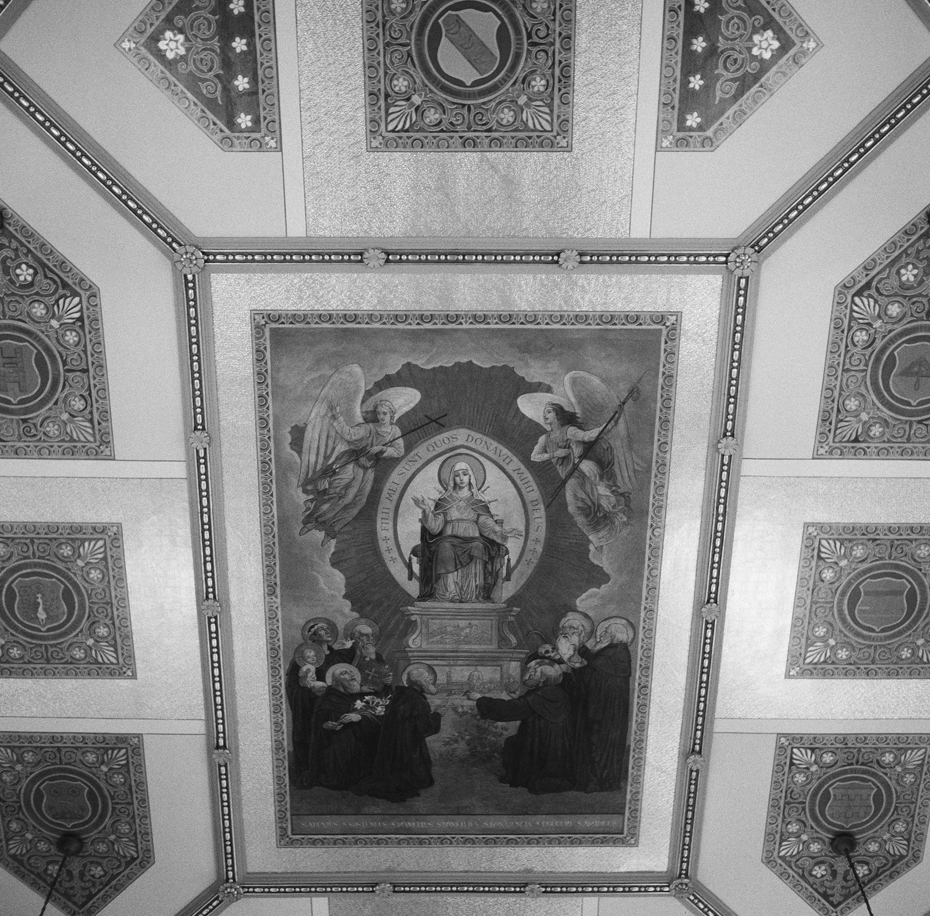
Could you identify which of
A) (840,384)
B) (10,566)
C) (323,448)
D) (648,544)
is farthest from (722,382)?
(10,566)

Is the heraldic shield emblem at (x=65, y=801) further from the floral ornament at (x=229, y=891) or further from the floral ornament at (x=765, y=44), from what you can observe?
the floral ornament at (x=765, y=44)

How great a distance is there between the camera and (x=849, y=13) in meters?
6.27

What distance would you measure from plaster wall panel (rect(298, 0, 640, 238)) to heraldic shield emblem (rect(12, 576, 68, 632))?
11.4 feet

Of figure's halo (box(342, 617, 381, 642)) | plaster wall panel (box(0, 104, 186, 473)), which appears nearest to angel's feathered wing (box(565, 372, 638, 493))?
figure's halo (box(342, 617, 381, 642))

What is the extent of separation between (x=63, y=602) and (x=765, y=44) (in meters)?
6.45

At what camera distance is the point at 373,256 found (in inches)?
266

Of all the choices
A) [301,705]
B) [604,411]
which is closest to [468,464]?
[604,411]

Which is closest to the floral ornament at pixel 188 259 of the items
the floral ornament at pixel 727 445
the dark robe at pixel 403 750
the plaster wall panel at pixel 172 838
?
the dark robe at pixel 403 750

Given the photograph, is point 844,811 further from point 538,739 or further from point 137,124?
point 137,124

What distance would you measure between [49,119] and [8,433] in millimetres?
2260

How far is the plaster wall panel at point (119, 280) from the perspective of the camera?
6.59m

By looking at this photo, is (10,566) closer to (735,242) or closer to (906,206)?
(735,242)

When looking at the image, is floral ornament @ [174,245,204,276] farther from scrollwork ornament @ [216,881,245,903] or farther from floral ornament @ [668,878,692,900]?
floral ornament @ [668,878,692,900]

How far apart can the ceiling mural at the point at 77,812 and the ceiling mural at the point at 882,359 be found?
20.0 ft
